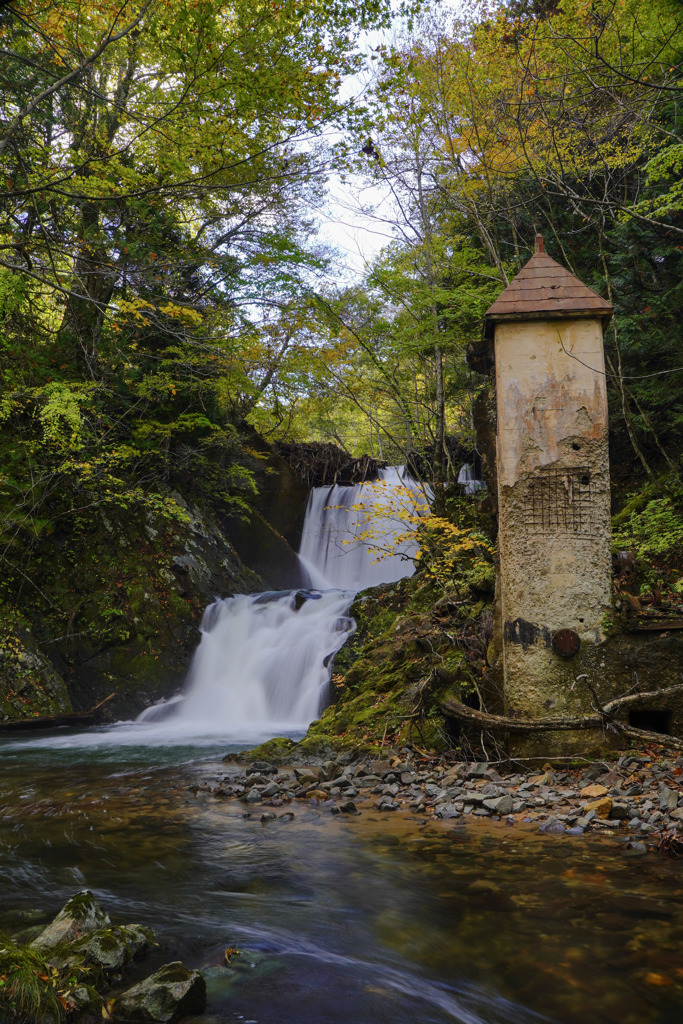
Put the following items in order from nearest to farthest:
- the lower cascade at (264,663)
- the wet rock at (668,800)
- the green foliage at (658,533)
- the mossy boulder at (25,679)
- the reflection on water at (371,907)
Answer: the reflection on water at (371,907)
the wet rock at (668,800)
the green foliage at (658,533)
the mossy boulder at (25,679)
the lower cascade at (264,663)

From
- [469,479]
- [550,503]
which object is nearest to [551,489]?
[550,503]

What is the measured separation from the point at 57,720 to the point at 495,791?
760cm

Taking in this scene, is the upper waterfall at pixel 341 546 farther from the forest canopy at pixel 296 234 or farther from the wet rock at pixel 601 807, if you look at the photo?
the wet rock at pixel 601 807

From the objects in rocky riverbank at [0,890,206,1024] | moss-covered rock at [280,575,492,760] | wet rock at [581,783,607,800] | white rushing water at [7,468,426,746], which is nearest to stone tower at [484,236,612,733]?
wet rock at [581,783,607,800]

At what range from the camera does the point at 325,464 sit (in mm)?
19188

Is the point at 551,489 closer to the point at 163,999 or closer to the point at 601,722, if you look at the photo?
the point at 601,722

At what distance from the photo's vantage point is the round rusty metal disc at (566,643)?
19.2 feet

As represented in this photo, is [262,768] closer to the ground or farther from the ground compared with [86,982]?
closer to the ground

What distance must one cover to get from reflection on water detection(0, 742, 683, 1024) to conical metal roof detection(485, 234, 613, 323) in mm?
4541

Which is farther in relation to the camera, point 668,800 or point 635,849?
point 668,800

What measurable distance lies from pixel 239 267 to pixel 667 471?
9979 millimetres

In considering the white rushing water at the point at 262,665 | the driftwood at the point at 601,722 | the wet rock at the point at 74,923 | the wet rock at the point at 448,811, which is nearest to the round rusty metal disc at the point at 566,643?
the driftwood at the point at 601,722

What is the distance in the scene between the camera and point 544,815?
4848 millimetres

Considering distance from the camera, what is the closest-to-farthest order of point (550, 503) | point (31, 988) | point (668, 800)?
point (31, 988)
point (668, 800)
point (550, 503)
